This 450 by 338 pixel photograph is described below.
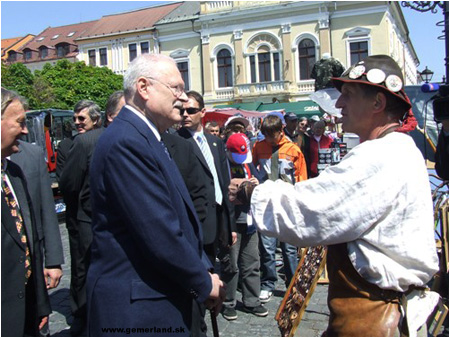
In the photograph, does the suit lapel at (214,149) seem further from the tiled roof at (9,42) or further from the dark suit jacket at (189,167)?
the tiled roof at (9,42)

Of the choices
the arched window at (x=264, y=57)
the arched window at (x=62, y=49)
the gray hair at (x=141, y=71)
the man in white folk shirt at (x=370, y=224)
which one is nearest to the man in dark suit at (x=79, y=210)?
the gray hair at (x=141, y=71)

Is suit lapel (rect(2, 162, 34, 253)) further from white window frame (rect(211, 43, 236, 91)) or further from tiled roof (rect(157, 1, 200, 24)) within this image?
tiled roof (rect(157, 1, 200, 24))

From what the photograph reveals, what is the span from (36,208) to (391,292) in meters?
2.27

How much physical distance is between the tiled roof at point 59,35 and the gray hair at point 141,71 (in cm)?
5047

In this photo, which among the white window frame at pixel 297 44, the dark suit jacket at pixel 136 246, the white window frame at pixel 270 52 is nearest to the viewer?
the dark suit jacket at pixel 136 246

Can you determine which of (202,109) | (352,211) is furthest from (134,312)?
(202,109)

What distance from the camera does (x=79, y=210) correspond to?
416 centimetres

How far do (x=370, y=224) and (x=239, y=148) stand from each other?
8.47ft

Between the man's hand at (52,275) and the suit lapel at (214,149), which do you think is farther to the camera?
the suit lapel at (214,149)

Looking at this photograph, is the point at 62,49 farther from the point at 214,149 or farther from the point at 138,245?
the point at 138,245

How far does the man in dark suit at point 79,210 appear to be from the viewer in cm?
405

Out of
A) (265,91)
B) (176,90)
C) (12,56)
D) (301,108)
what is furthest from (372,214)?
(12,56)

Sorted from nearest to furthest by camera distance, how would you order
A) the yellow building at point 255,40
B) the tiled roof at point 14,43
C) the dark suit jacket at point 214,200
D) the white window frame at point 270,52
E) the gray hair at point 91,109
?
the dark suit jacket at point 214,200 < the gray hair at point 91,109 < the yellow building at point 255,40 < the white window frame at point 270,52 < the tiled roof at point 14,43

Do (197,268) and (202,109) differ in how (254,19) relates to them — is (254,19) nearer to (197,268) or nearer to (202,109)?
(202,109)
